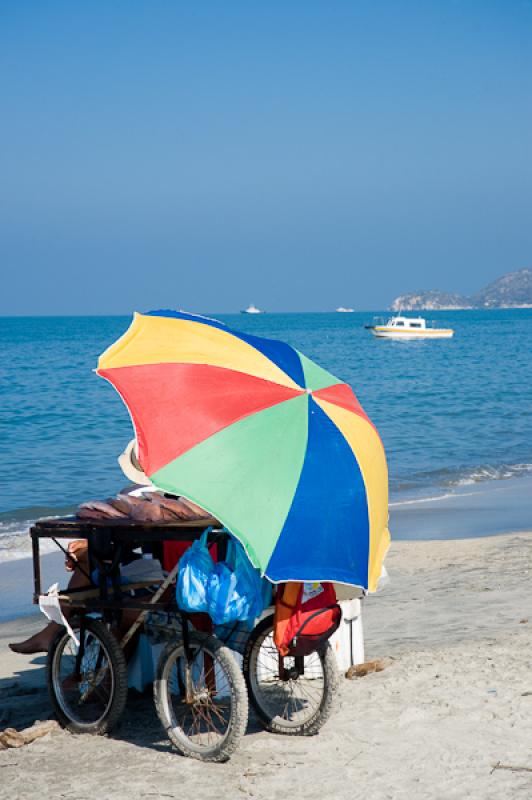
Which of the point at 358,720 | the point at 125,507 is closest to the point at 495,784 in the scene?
the point at 358,720

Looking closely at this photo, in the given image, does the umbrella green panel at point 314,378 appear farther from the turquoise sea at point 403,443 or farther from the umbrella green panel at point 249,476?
the turquoise sea at point 403,443

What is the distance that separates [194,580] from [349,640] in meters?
1.73

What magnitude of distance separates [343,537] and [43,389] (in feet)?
113

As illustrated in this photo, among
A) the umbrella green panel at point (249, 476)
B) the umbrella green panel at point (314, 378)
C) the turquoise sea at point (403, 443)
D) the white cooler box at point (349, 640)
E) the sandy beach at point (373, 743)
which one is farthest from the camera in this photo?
the turquoise sea at point (403, 443)

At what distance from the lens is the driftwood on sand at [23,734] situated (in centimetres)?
482

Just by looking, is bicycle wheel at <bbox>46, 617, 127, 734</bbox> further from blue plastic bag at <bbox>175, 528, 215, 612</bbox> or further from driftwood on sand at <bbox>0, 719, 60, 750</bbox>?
blue plastic bag at <bbox>175, 528, 215, 612</bbox>

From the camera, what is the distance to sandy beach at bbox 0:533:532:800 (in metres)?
4.27

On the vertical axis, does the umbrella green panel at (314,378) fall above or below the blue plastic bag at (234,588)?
above

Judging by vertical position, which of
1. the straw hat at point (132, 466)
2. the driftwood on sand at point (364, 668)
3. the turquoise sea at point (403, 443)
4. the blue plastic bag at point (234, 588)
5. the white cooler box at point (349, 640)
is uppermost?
the straw hat at point (132, 466)

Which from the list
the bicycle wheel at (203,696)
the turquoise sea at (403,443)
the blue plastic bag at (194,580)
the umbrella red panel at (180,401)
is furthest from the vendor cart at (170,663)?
the turquoise sea at (403,443)

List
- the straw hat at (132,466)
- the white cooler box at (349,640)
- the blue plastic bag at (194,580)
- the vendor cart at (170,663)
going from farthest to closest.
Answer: the white cooler box at (349,640) < the straw hat at (132,466) < the vendor cart at (170,663) < the blue plastic bag at (194,580)

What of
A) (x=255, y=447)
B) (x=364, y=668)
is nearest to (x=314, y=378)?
(x=255, y=447)

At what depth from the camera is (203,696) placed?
15.5ft

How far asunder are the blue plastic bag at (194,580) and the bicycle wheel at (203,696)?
207 millimetres
